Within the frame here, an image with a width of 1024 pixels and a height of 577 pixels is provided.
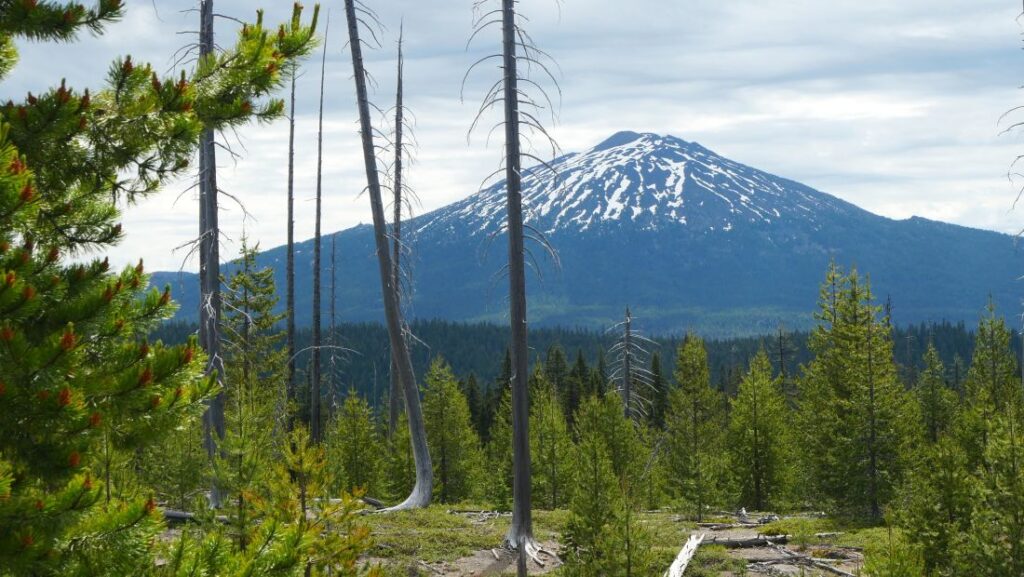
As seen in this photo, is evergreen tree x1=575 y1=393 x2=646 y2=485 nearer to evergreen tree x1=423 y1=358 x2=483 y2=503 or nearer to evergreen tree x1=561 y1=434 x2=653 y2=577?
evergreen tree x1=423 y1=358 x2=483 y2=503

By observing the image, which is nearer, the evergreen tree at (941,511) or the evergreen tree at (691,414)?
→ the evergreen tree at (941,511)

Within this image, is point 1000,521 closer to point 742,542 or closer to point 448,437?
point 742,542

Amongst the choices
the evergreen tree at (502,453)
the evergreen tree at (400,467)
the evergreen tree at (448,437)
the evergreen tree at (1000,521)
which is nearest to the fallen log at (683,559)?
the evergreen tree at (1000,521)

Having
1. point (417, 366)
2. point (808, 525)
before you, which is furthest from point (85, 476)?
point (417, 366)

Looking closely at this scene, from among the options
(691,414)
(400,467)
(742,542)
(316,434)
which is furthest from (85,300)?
(691,414)

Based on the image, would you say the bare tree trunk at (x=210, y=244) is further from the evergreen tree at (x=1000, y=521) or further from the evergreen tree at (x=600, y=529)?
the evergreen tree at (x=1000, y=521)

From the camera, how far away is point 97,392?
4.04 m

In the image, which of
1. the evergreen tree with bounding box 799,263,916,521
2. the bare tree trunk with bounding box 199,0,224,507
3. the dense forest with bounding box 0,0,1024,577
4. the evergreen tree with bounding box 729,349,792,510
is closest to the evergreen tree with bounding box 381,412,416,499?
the dense forest with bounding box 0,0,1024,577

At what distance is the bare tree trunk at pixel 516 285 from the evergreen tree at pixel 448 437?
22.8 meters

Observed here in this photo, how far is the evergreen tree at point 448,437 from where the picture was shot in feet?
119

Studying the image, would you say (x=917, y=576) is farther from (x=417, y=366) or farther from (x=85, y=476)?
(x=417, y=366)

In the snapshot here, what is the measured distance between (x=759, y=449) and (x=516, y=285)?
20942mm

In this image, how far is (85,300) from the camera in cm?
407

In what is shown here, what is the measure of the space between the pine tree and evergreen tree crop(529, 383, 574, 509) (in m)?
24.9
